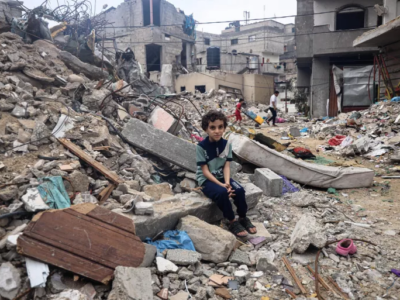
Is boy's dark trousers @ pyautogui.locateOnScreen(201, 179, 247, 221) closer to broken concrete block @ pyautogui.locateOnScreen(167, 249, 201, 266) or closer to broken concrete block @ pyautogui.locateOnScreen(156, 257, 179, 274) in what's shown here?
broken concrete block @ pyautogui.locateOnScreen(167, 249, 201, 266)

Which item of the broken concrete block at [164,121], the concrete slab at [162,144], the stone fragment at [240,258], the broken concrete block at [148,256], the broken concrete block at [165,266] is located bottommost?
the stone fragment at [240,258]

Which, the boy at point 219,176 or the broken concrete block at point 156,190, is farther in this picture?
the broken concrete block at point 156,190

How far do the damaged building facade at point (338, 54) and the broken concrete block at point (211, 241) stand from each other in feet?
46.6

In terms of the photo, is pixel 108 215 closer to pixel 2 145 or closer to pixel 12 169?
pixel 12 169

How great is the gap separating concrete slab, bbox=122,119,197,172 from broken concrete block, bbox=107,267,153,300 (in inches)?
93.4

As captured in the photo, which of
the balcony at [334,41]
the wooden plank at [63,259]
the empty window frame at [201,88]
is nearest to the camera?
the wooden plank at [63,259]

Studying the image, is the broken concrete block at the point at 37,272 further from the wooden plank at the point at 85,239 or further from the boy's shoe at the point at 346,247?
the boy's shoe at the point at 346,247

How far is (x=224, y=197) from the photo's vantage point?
2.95 meters

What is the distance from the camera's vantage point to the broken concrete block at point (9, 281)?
1.89 metres

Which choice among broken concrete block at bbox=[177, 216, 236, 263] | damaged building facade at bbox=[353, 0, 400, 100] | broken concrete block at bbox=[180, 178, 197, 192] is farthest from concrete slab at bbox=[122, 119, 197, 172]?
damaged building facade at bbox=[353, 0, 400, 100]

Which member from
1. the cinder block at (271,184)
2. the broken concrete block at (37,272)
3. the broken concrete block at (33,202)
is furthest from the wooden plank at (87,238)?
the cinder block at (271,184)

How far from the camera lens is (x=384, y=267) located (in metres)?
2.55

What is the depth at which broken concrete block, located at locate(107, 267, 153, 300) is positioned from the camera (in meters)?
1.86

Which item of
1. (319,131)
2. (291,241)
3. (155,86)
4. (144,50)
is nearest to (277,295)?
(291,241)
